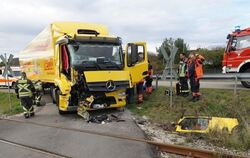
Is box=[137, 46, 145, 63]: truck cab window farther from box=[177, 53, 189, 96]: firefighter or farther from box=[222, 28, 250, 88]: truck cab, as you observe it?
box=[222, 28, 250, 88]: truck cab

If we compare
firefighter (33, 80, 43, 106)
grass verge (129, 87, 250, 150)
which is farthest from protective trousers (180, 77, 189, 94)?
firefighter (33, 80, 43, 106)

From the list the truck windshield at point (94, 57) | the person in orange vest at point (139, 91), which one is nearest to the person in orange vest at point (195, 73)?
the person in orange vest at point (139, 91)

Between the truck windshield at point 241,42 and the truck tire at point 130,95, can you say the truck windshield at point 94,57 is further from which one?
the truck windshield at point 241,42

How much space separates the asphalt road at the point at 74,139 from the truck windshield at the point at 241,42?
20.5 ft

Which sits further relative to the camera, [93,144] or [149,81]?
[149,81]

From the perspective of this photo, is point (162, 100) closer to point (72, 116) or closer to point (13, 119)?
point (72, 116)

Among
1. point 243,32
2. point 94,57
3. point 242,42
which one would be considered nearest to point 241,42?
point 242,42

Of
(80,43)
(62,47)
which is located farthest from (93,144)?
(62,47)

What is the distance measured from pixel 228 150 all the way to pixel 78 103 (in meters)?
6.10

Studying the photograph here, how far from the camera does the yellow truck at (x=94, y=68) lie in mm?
11930

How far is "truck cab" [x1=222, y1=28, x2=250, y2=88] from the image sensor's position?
15.3 metres

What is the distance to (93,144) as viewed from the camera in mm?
8375

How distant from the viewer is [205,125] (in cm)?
936

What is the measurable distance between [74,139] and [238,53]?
373 inches
